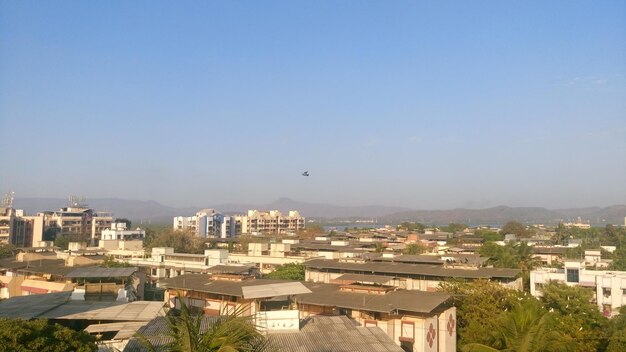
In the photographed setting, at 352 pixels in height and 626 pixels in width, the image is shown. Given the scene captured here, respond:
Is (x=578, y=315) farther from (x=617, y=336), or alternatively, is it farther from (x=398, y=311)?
(x=398, y=311)

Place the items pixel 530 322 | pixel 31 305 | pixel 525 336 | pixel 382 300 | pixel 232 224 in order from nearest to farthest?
pixel 525 336
pixel 530 322
pixel 382 300
pixel 31 305
pixel 232 224

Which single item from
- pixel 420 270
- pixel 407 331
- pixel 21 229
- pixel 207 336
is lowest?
pixel 407 331

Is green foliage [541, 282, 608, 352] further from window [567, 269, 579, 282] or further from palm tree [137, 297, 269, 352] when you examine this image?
palm tree [137, 297, 269, 352]

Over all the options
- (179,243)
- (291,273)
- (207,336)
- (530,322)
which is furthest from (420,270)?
(179,243)

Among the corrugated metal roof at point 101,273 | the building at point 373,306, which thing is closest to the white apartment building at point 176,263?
the corrugated metal roof at point 101,273

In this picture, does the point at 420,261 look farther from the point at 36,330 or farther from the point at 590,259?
the point at 36,330

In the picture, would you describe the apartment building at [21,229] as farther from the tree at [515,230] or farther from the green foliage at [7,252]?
the tree at [515,230]

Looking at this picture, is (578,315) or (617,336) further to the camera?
(578,315)
